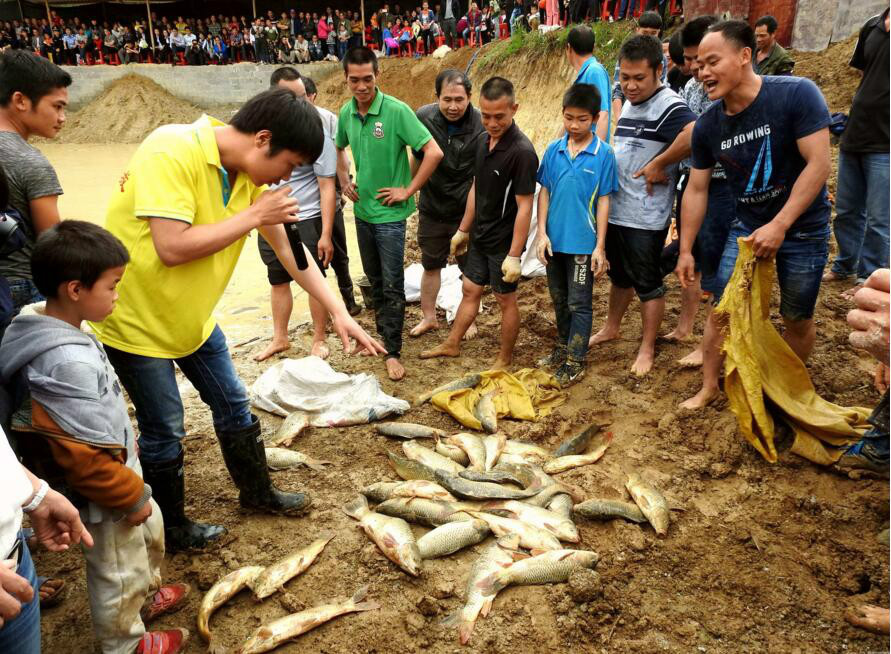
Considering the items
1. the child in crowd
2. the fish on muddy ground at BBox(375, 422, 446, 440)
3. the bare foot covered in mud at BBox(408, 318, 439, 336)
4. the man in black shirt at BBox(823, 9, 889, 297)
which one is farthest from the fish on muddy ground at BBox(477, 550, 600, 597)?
the bare foot covered in mud at BBox(408, 318, 439, 336)

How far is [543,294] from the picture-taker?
6496 mm

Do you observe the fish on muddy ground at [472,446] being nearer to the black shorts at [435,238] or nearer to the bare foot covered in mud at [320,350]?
the bare foot covered in mud at [320,350]

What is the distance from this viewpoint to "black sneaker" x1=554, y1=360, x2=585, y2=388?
4730 millimetres

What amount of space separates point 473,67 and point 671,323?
548 inches

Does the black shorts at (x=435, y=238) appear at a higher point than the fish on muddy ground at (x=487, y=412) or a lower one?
higher

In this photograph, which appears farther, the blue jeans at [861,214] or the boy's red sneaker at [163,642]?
the blue jeans at [861,214]

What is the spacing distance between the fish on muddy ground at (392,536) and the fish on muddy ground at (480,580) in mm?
271

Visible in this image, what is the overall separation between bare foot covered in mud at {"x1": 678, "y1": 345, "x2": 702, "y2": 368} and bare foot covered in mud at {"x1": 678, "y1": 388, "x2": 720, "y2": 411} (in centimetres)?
45

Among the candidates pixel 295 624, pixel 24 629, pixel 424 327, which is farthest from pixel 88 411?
pixel 424 327

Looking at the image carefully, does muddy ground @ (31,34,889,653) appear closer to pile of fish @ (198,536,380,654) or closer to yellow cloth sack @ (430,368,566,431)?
pile of fish @ (198,536,380,654)

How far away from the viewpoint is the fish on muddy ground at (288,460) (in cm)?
387

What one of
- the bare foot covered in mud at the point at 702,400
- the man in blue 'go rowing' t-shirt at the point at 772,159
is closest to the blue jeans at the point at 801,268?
the man in blue 'go rowing' t-shirt at the point at 772,159

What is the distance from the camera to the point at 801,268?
143 inches

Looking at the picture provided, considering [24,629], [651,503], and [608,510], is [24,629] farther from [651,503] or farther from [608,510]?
[651,503]
